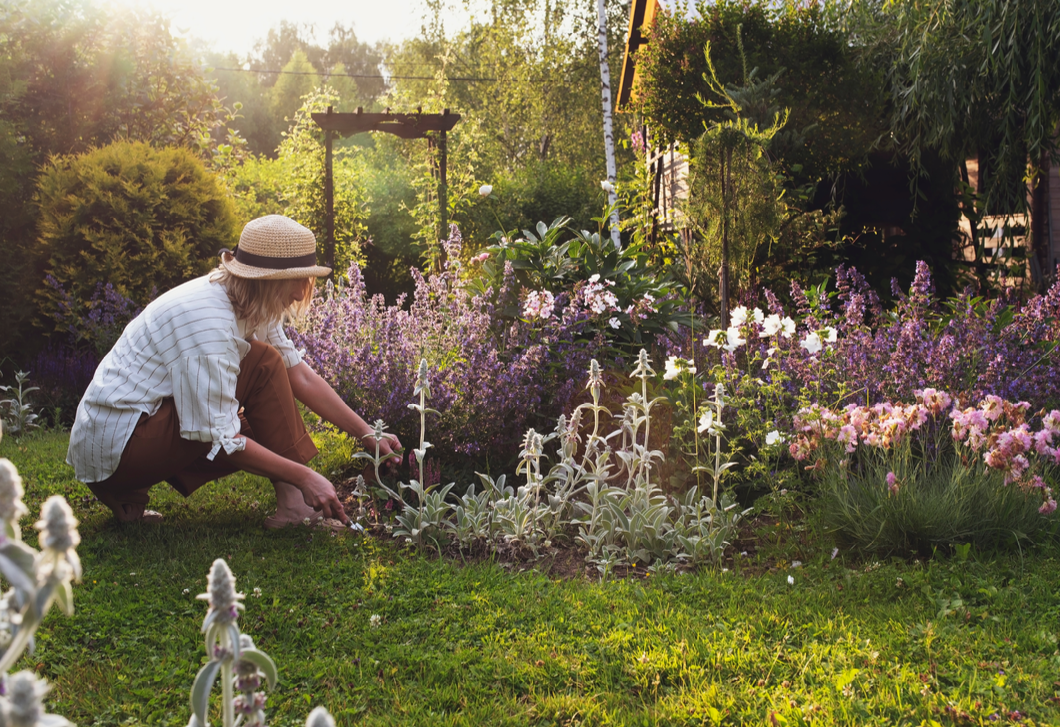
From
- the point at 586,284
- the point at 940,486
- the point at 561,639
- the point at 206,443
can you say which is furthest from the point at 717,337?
the point at 206,443

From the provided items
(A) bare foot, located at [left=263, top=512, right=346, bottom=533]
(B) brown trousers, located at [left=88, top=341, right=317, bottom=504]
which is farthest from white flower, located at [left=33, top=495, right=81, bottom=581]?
(A) bare foot, located at [left=263, top=512, right=346, bottom=533]

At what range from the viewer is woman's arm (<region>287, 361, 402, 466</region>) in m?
3.38

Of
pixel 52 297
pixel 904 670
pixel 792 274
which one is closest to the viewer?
pixel 904 670

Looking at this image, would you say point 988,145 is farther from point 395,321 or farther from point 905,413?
point 395,321

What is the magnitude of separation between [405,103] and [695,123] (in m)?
7.48

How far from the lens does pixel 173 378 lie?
Result: 287 centimetres

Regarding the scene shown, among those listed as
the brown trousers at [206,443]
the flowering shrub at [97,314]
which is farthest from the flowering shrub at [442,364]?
the flowering shrub at [97,314]

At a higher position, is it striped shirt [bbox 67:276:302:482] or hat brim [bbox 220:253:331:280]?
hat brim [bbox 220:253:331:280]

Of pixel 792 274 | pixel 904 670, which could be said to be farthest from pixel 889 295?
pixel 904 670

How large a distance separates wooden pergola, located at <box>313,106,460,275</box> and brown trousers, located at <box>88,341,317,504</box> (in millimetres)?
5673

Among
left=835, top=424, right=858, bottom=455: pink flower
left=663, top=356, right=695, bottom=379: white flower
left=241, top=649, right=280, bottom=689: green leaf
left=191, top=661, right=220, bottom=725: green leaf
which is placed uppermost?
left=663, top=356, right=695, bottom=379: white flower

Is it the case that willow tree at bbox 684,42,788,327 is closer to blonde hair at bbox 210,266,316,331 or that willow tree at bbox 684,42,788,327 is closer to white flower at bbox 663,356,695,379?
white flower at bbox 663,356,695,379

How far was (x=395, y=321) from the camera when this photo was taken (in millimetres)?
4156

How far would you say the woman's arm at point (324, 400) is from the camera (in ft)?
11.1
